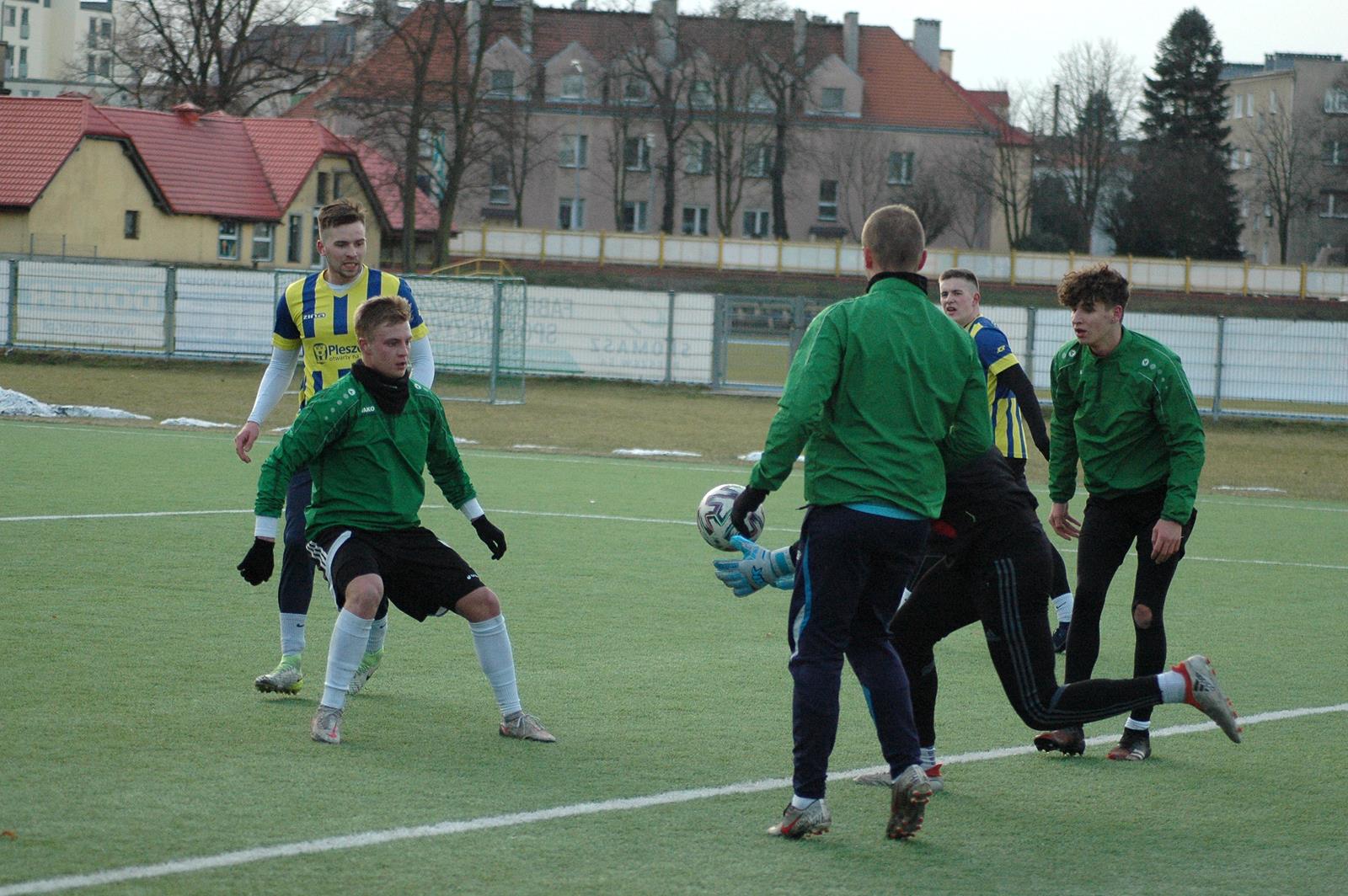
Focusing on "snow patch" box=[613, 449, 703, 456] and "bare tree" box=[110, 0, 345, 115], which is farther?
"bare tree" box=[110, 0, 345, 115]

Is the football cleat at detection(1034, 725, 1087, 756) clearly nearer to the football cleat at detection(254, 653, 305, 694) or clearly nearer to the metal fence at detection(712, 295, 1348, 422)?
the football cleat at detection(254, 653, 305, 694)

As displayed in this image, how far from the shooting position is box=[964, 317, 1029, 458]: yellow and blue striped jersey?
8492 millimetres

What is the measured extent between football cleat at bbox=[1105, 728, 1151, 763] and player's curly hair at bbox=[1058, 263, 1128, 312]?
1.68m

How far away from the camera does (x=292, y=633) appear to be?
6934mm

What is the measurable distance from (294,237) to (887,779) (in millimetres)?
54295

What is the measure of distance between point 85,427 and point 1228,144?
73.9 metres

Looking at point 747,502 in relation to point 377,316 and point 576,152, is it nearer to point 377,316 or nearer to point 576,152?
point 377,316

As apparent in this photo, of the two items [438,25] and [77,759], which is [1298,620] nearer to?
[77,759]

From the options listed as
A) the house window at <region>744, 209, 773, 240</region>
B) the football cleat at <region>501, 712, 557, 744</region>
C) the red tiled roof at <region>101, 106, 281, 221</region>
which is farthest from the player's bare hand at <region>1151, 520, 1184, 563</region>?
the house window at <region>744, 209, 773, 240</region>

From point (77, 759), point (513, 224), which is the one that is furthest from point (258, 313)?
point (513, 224)

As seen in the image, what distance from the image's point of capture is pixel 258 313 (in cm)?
2892

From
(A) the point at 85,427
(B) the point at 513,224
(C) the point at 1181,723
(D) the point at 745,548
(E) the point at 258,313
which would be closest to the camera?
(D) the point at 745,548

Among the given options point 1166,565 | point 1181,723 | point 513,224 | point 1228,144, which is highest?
point 1228,144

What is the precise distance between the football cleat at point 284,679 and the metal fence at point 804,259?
50.9 meters
